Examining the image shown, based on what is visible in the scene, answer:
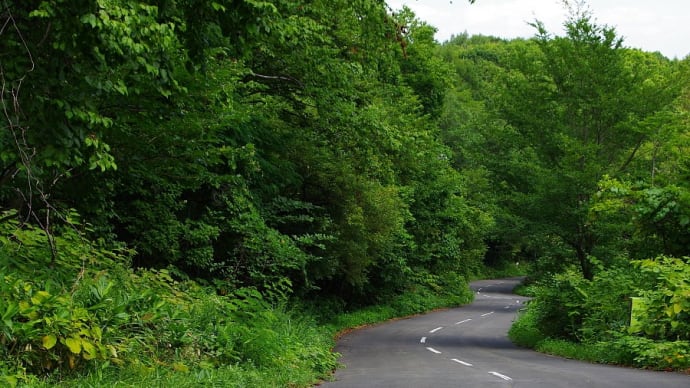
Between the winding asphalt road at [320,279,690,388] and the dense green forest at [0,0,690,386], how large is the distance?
1.11 m

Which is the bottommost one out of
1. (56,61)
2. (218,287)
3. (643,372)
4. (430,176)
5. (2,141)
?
(643,372)

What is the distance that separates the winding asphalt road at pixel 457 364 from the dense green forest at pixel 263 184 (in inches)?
43.8

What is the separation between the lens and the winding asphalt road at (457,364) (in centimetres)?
1184

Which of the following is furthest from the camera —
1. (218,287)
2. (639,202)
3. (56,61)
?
(639,202)

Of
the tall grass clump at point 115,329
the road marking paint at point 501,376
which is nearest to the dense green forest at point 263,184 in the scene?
the tall grass clump at point 115,329

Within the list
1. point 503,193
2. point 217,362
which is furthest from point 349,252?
point 217,362

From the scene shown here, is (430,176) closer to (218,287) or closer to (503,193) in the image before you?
(503,193)

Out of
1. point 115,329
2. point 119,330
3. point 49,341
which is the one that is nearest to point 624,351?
point 119,330

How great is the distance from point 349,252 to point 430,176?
1661cm

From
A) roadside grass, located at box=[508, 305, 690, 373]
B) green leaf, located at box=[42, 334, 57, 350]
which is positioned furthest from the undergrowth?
roadside grass, located at box=[508, 305, 690, 373]

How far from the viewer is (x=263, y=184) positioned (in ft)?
62.9

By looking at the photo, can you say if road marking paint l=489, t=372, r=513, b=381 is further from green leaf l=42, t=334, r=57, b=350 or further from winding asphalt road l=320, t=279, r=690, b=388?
green leaf l=42, t=334, r=57, b=350

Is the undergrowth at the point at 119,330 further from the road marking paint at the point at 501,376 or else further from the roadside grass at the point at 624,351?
the roadside grass at the point at 624,351

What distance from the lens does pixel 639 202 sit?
1780cm
